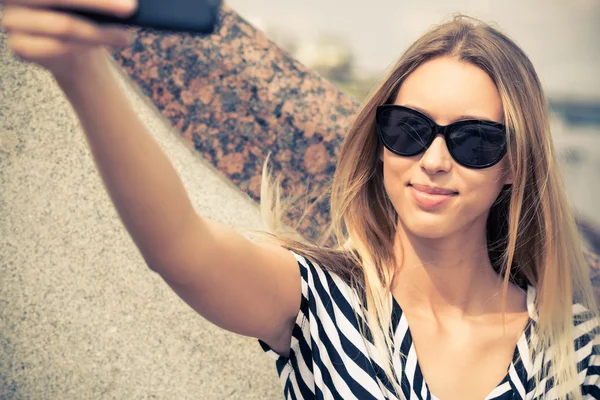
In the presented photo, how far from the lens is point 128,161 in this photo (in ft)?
3.95

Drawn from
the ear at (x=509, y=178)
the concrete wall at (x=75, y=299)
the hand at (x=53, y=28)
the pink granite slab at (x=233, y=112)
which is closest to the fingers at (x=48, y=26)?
the hand at (x=53, y=28)

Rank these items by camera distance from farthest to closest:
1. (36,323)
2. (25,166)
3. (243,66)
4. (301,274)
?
(243,66) → (25,166) → (36,323) → (301,274)

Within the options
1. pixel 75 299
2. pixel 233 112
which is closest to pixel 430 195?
pixel 233 112

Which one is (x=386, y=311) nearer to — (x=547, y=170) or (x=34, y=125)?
(x=547, y=170)

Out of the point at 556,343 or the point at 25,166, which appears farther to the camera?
the point at 25,166

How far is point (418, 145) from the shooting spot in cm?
195

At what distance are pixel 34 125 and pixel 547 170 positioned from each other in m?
2.44

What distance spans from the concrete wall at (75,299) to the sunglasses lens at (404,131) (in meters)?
1.46

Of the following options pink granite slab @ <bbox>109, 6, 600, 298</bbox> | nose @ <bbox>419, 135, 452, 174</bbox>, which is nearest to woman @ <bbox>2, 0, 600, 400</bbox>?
nose @ <bbox>419, 135, 452, 174</bbox>

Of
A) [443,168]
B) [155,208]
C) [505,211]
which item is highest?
[443,168]

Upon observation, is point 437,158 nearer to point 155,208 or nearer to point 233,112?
point 155,208

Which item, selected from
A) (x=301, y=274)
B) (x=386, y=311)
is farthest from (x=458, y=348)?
(x=301, y=274)

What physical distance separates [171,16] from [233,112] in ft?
7.99

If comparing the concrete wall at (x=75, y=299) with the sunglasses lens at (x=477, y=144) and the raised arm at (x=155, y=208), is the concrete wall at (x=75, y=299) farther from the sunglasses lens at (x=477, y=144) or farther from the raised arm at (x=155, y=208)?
the sunglasses lens at (x=477, y=144)
